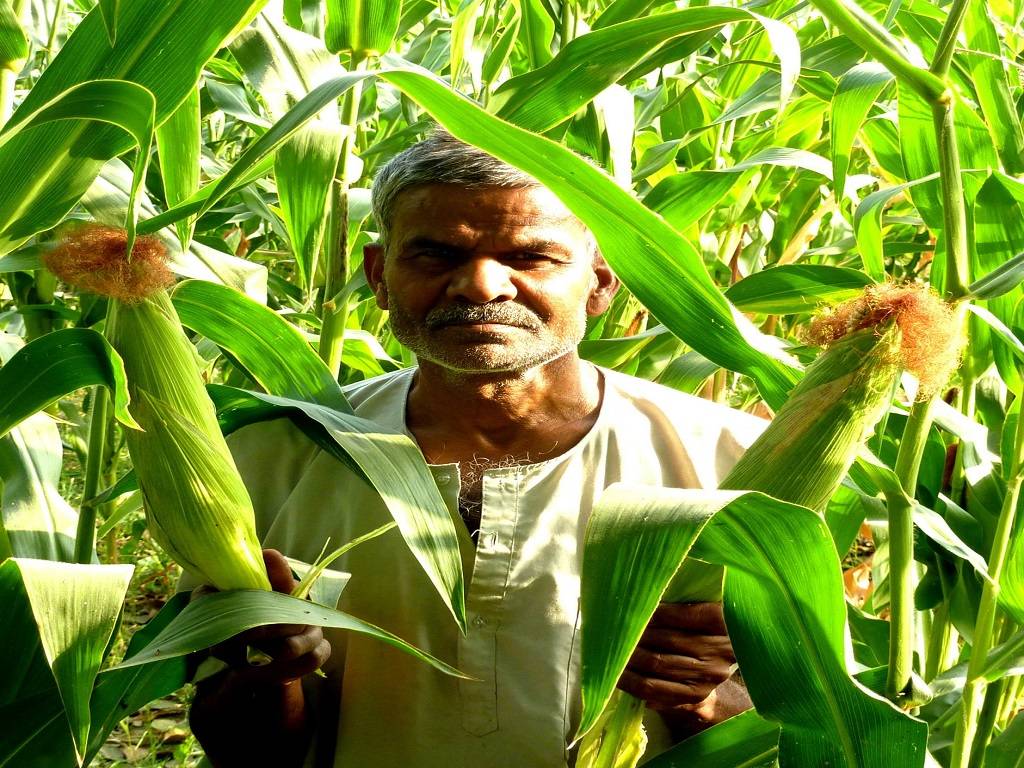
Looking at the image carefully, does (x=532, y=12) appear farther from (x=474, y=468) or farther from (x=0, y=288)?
(x=0, y=288)

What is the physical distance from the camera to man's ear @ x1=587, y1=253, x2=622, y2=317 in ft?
5.15

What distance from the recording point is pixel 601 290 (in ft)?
5.18

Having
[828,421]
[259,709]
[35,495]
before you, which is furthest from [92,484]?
[828,421]

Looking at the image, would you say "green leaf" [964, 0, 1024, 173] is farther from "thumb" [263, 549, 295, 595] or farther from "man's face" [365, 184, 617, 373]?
"thumb" [263, 549, 295, 595]

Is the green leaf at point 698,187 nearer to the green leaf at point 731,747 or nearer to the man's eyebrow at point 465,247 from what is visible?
the man's eyebrow at point 465,247

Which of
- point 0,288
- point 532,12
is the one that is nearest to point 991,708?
point 532,12

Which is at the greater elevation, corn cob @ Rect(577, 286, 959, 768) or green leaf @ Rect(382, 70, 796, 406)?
green leaf @ Rect(382, 70, 796, 406)

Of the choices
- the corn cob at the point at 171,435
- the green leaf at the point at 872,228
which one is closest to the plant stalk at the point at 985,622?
the green leaf at the point at 872,228

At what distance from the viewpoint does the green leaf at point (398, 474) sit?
86 cm

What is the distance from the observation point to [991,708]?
4.51 feet

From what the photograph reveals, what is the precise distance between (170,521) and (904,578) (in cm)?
58

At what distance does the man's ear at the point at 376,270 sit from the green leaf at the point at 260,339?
0.42 meters

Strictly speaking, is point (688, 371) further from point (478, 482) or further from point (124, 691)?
point (124, 691)

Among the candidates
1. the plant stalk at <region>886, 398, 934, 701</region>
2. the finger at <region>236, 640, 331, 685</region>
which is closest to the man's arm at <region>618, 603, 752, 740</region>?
the plant stalk at <region>886, 398, 934, 701</region>
